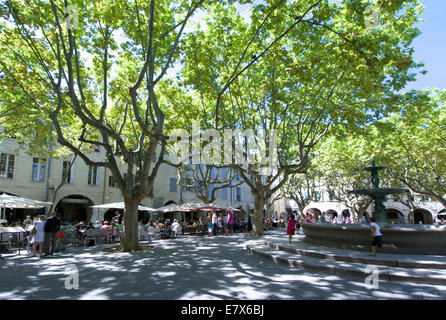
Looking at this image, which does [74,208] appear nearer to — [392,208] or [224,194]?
[224,194]

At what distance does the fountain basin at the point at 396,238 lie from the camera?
26.2ft

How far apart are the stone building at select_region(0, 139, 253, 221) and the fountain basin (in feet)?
51.8

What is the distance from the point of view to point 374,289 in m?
5.40

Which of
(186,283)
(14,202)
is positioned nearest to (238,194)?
(14,202)

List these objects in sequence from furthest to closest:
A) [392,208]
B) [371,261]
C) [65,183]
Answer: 1. [392,208]
2. [65,183]
3. [371,261]

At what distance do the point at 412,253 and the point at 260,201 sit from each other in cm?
1170

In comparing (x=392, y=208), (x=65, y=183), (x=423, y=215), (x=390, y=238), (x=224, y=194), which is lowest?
(x=423, y=215)

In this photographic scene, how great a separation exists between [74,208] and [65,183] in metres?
3.58

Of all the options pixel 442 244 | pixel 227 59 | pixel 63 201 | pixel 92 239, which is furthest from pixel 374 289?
pixel 63 201

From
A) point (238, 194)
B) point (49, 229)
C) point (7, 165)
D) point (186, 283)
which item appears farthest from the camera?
point (238, 194)

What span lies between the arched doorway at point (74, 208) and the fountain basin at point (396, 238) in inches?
782

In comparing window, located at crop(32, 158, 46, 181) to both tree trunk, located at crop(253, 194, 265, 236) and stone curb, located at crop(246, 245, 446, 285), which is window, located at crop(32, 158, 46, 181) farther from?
stone curb, located at crop(246, 245, 446, 285)

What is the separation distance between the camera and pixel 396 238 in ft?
27.7

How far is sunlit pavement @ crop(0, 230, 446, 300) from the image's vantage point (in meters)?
5.13
